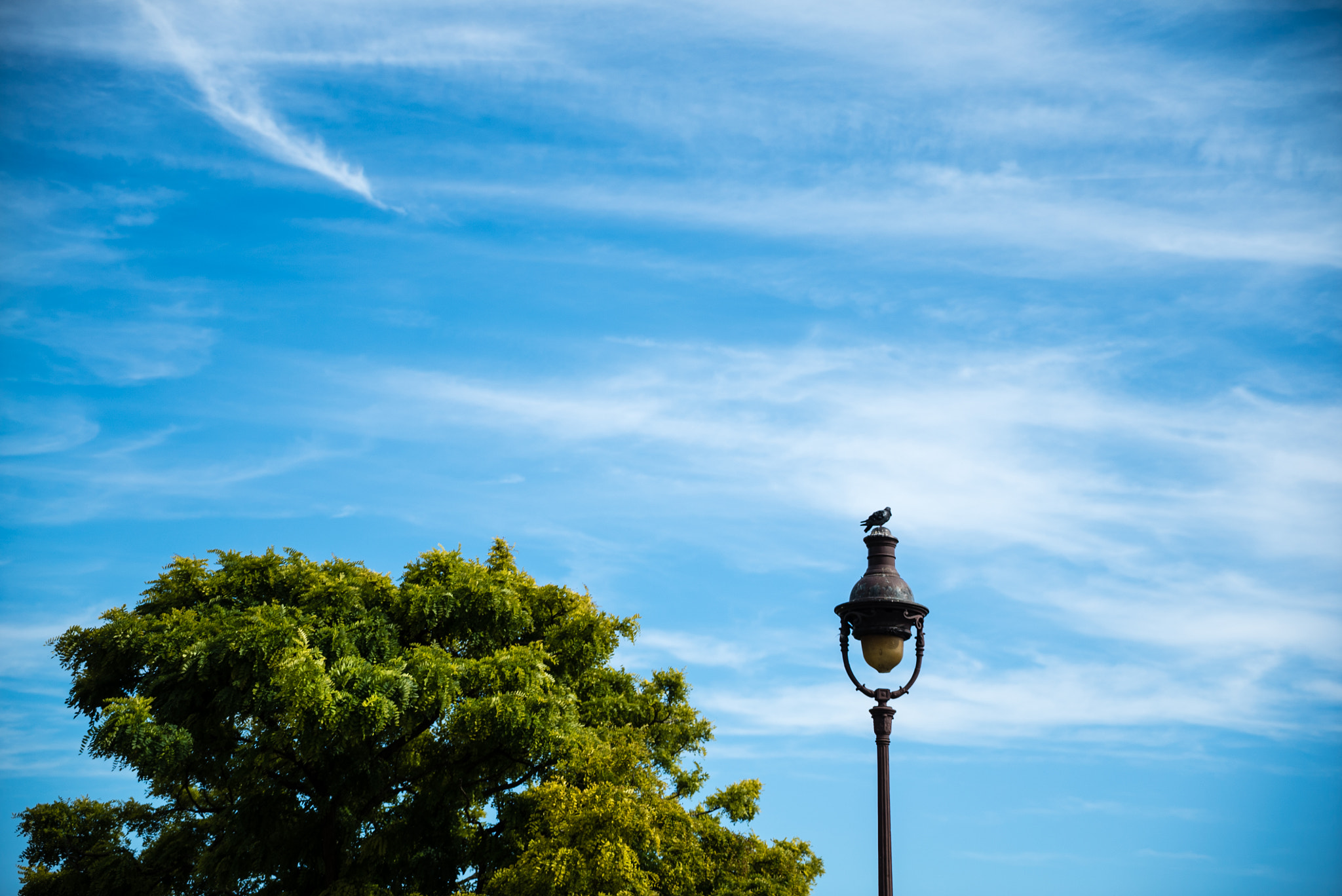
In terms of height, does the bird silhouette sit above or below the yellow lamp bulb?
above

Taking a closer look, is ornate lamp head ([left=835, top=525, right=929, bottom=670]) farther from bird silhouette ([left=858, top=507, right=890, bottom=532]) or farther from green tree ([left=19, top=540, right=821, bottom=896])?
green tree ([left=19, top=540, right=821, bottom=896])

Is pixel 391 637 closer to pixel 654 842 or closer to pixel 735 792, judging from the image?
pixel 654 842

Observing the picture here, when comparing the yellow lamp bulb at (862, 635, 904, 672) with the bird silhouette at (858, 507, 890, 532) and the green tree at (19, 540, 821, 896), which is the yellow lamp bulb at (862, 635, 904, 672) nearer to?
the bird silhouette at (858, 507, 890, 532)

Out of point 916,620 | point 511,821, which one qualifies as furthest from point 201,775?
point 916,620

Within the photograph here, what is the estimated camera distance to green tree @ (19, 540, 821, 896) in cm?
2348

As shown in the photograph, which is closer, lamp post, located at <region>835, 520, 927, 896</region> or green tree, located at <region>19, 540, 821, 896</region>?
lamp post, located at <region>835, 520, 927, 896</region>

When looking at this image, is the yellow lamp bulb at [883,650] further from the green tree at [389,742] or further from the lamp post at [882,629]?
the green tree at [389,742]

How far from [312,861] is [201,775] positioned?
3.81m

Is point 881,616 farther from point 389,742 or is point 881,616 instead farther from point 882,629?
point 389,742

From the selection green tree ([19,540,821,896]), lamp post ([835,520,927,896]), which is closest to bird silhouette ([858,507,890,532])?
lamp post ([835,520,927,896])

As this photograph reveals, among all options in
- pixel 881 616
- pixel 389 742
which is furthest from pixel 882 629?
pixel 389 742

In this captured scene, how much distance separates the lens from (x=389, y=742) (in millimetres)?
27125

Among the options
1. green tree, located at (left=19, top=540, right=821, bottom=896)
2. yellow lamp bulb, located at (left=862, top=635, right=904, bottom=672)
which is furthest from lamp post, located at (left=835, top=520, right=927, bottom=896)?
green tree, located at (left=19, top=540, right=821, bottom=896)

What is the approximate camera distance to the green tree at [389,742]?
77.0ft
